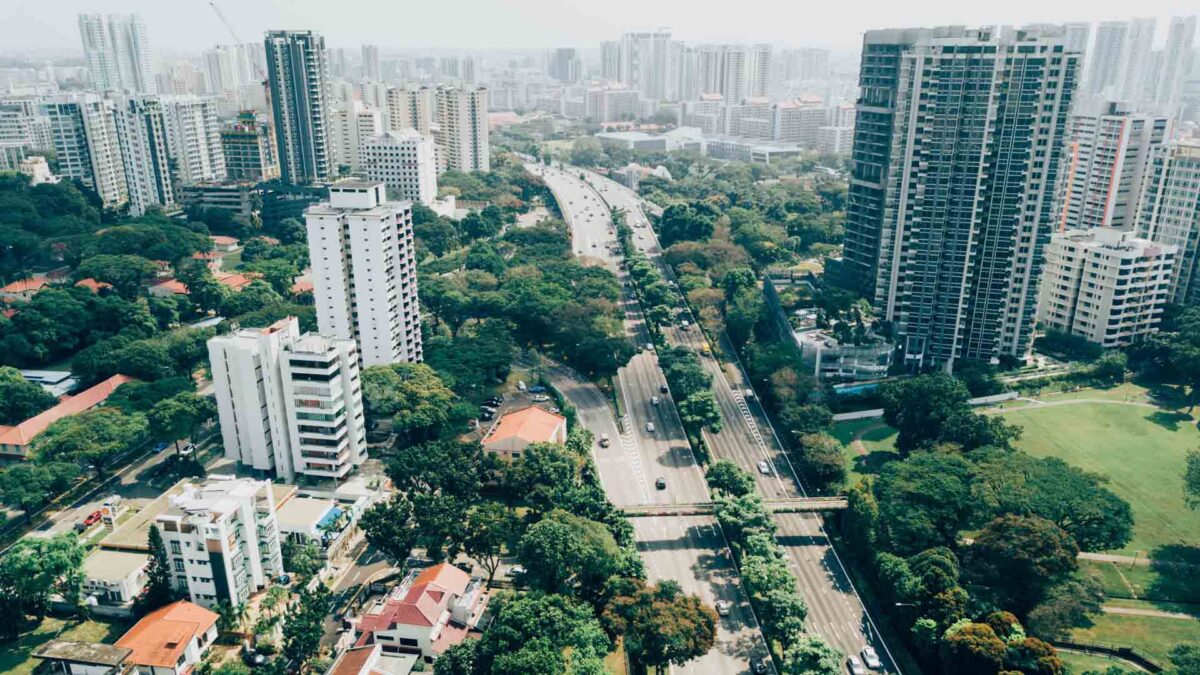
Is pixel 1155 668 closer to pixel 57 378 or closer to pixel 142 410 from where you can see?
pixel 142 410

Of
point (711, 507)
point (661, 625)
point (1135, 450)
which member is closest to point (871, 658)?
point (661, 625)

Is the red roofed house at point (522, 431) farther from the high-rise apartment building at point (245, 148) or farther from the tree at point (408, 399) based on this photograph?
the high-rise apartment building at point (245, 148)

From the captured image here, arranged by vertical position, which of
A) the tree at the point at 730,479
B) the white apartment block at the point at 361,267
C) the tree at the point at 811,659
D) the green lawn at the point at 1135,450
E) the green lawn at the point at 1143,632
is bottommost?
the green lawn at the point at 1143,632

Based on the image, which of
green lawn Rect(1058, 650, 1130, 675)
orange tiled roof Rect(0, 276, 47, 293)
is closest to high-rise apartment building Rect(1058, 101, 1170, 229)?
green lawn Rect(1058, 650, 1130, 675)

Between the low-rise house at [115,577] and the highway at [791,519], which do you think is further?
the highway at [791,519]

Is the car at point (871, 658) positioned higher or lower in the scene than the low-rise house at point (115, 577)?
lower

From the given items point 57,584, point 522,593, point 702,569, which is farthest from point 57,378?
point 702,569

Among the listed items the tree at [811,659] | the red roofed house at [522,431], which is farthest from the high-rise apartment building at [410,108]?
the tree at [811,659]
